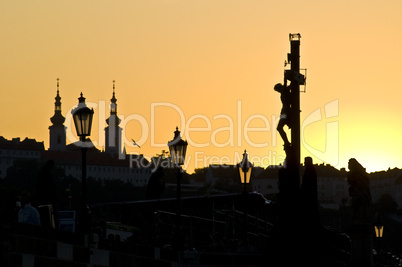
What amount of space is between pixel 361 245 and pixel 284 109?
3806 mm

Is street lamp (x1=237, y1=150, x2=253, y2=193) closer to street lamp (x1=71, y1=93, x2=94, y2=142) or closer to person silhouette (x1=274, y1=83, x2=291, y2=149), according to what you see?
street lamp (x1=71, y1=93, x2=94, y2=142)

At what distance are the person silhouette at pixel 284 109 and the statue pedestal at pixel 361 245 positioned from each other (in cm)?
Answer: 343

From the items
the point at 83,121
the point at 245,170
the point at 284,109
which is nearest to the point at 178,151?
the point at 245,170

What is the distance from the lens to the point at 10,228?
23234 mm

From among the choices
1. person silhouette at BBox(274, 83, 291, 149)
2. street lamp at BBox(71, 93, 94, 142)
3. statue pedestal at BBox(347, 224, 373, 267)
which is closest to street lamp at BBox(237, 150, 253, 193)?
statue pedestal at BBox(347, 224, 373, 267)

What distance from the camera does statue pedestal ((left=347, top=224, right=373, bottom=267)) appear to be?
94.0 feet

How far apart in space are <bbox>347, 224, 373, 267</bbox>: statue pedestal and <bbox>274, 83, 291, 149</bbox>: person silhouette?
3.43 m

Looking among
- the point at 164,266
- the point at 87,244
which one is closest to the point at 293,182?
the point at 87,244

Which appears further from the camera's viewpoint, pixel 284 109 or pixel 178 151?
pixel 178 151

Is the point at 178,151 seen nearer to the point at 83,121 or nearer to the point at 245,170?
the point at 245,170

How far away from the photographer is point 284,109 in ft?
88.7

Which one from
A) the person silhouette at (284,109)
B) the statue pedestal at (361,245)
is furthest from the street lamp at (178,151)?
the person silhouette at (284,109)

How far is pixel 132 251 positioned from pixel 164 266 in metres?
1.79

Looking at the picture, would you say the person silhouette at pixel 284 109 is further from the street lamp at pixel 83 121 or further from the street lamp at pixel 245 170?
the street lamp at pixel 245 170
